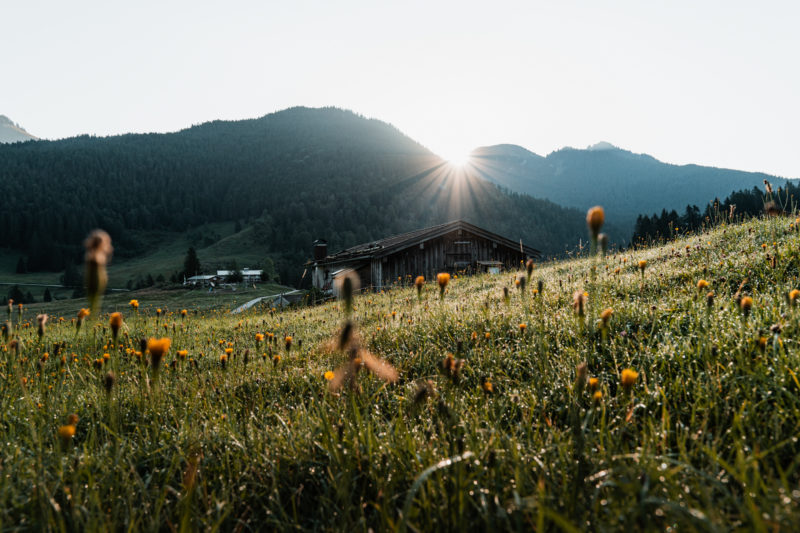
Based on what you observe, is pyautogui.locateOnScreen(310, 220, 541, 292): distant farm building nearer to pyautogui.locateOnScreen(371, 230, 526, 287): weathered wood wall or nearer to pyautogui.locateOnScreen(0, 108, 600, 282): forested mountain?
pyautogui.locateOnScreen(371, 230, 526, 287): weathered wood wall

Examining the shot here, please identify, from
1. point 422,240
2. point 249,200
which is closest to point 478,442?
point 422,240

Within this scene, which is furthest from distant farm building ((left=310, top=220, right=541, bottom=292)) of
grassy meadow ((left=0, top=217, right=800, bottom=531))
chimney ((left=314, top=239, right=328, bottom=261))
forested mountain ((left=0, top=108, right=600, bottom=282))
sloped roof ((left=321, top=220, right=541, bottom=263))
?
forested mountain ((left=0, top=108, right=600, bottom=282))

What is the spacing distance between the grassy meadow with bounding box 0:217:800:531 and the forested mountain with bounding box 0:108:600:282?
8218 centimetres

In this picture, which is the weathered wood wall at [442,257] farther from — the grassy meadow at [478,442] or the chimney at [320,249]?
the grassy meadow at [478,442]

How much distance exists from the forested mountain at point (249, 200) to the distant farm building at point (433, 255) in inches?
2410

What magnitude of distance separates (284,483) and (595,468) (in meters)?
1.51

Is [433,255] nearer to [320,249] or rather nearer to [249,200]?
[320,249]

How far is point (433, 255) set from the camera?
84.6ft

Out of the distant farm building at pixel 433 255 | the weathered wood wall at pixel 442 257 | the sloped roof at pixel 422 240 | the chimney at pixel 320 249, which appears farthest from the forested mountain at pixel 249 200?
the weathered wood wall at pixel 442 257

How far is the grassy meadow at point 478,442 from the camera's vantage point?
1442mm

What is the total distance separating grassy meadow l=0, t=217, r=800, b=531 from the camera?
4.73 ft

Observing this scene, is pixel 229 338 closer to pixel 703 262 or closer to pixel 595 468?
pixel 595 468

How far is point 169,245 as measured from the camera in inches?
5143

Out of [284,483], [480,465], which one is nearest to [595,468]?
[480,465]
